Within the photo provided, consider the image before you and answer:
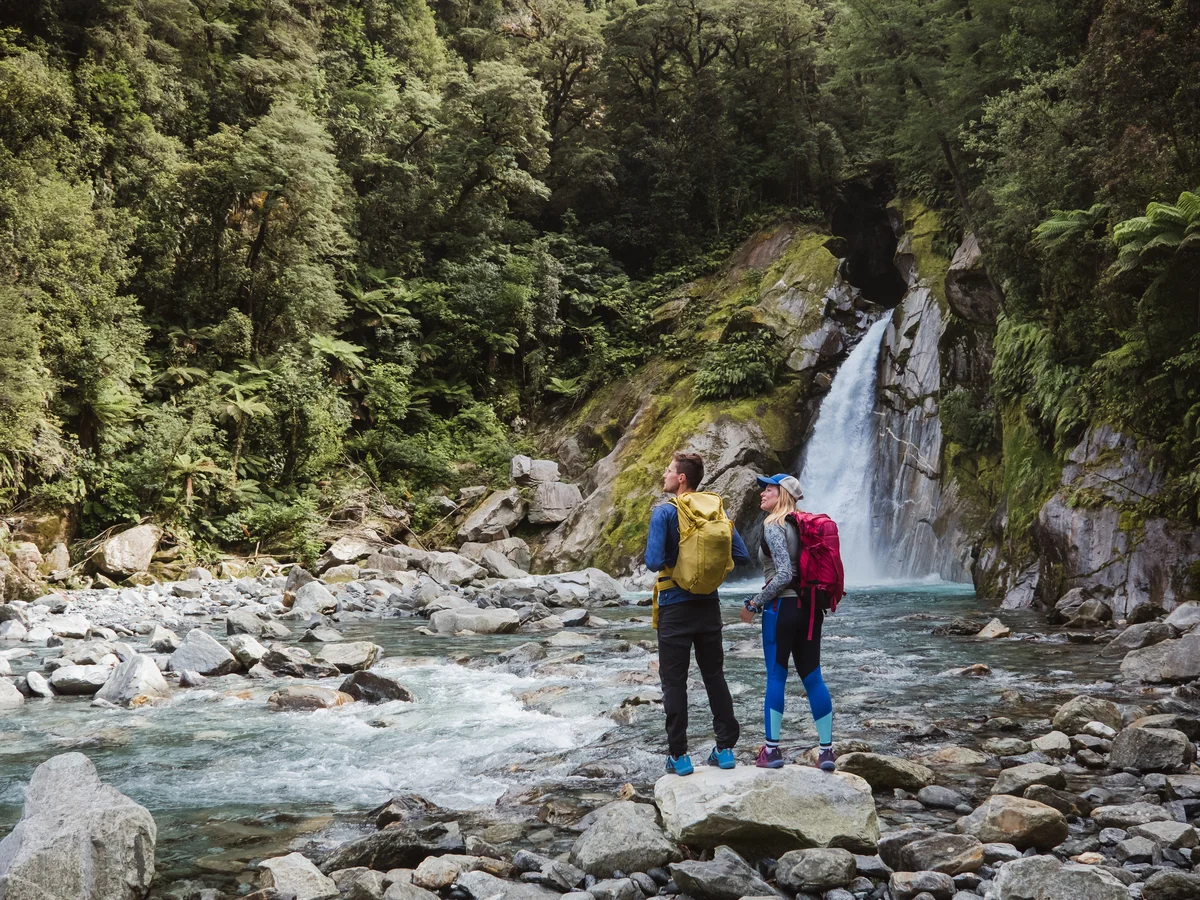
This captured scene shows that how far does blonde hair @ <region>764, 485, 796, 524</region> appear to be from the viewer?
509 centimetres

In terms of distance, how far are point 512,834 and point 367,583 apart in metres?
13.7

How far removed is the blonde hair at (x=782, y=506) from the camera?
5089mm

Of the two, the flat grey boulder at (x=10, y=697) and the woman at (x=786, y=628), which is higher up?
the woman at (x=786, y=628)

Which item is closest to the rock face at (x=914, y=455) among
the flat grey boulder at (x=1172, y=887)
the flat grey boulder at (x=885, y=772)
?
the flat grey boulder at (x=885, y=772)

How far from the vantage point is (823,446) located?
2239cm

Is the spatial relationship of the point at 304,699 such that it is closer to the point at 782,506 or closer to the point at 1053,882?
the point at 782,506

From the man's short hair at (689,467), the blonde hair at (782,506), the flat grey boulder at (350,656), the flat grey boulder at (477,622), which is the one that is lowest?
the flat grey boulder at (477,622)

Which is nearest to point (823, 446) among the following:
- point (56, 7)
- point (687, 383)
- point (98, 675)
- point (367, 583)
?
point (687, 383)

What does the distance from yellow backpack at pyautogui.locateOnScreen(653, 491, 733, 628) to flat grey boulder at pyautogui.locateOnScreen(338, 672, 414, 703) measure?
4353 mm

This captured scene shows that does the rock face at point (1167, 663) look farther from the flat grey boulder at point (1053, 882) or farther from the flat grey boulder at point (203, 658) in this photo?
the flat grey boulder at point (203, 658)

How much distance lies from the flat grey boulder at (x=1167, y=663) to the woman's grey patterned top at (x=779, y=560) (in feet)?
15.6

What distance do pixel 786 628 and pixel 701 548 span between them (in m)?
0.92

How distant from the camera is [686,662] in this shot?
187 inches

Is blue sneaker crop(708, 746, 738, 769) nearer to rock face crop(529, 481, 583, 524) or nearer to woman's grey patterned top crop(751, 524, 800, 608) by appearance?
woman's grey patterned top crop(751, 524, 800, 608)
